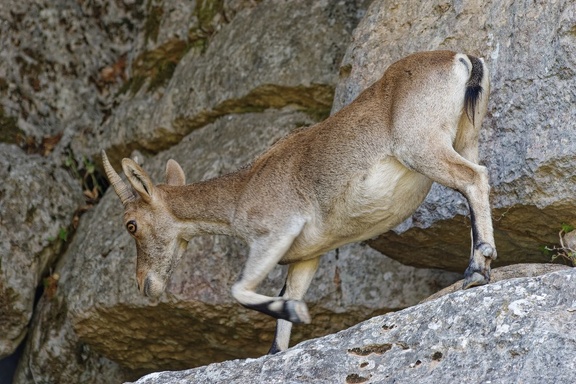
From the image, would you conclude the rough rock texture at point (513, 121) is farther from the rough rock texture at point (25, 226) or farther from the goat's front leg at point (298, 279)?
the rough rock texture at point (25, 226)

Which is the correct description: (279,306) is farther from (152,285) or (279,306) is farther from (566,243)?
(566,243)

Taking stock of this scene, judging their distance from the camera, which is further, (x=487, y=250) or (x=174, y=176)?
(x=174, y=176)

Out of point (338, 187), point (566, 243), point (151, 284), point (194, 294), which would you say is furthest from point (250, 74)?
point (566, 243)

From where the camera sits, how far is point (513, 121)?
8898 millimetres

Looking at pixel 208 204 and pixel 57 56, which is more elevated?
pixel 57 56

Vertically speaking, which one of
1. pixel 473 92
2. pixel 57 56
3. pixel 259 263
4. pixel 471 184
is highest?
pixel 57 56

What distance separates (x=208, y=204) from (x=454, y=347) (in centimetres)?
Result: 342

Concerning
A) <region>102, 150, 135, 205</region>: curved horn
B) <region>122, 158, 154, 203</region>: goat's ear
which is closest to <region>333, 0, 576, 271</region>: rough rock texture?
<region>122, 158, 154, 203</region>: goat's ear

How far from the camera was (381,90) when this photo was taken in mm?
8602

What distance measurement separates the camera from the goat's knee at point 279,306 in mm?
8344

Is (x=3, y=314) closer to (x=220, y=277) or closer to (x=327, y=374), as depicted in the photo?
(x=220, y=277)

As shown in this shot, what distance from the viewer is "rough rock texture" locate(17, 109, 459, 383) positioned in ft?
36.0

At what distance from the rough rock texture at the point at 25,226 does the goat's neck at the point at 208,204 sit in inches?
150

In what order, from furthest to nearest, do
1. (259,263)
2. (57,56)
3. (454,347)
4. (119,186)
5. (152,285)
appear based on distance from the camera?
(57,56), (119,186), (152,285), (259,263), (454,347)
